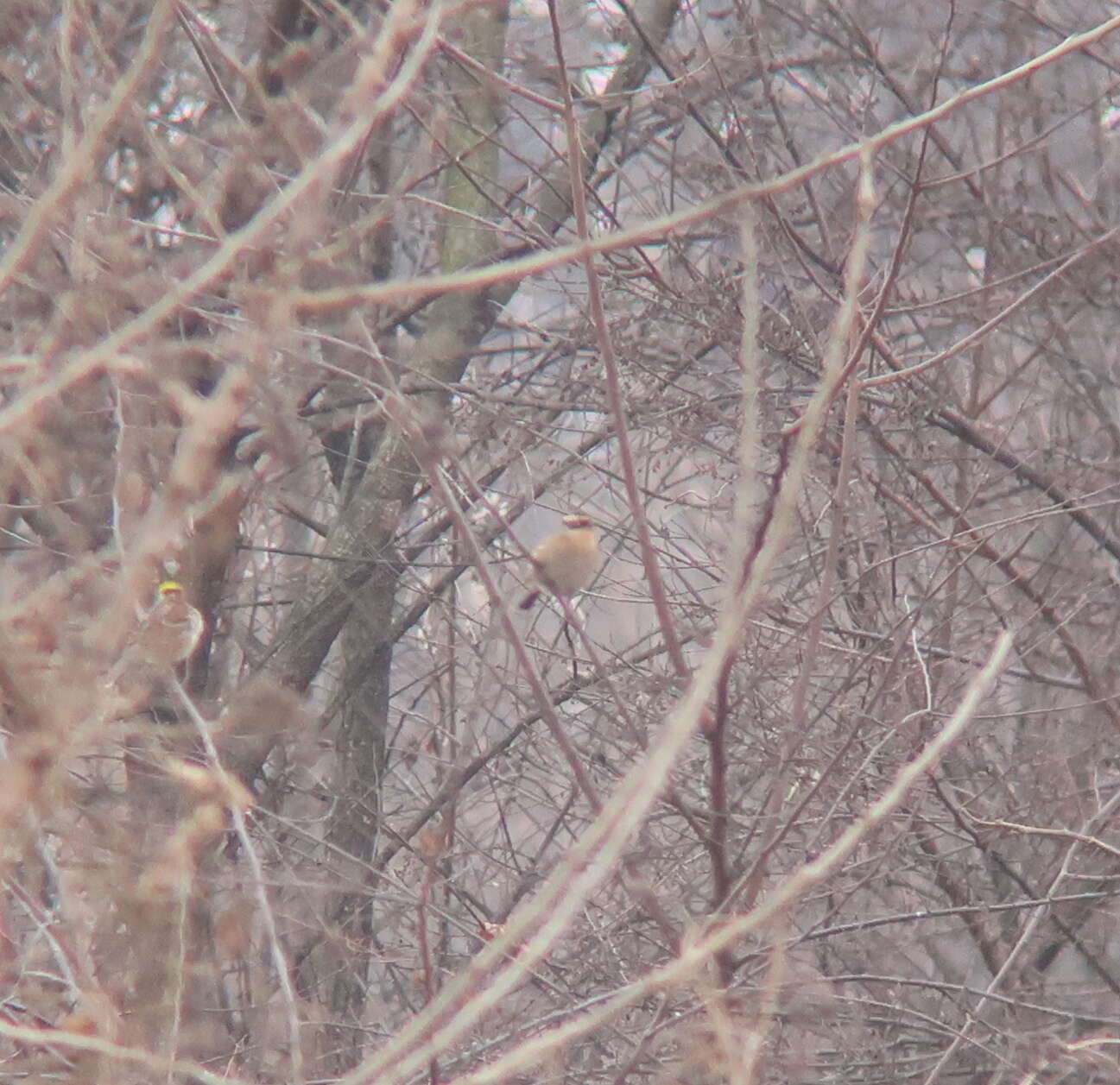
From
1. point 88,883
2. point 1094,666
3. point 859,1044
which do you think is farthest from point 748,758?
point 88,883

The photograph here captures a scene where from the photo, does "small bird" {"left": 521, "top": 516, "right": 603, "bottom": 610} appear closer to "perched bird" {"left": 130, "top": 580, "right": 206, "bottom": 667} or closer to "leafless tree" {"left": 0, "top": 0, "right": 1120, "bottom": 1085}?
"leafless tree" {"left": 0, "top": 0, "right": 1120, "bottom": 1085}

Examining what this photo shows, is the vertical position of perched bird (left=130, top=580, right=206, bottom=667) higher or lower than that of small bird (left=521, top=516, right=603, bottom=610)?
lower

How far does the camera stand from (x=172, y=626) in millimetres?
5414

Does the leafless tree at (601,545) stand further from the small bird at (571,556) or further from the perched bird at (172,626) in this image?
the small bird at (571,556)

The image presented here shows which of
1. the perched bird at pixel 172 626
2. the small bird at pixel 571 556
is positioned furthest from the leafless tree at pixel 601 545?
the small bird at pixel 571 556

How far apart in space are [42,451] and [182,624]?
7.91ft

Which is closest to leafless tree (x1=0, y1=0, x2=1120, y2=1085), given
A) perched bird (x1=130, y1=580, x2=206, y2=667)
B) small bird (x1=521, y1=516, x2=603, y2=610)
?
perched bird (x1=130, y1=580, x2=206, y2=667)

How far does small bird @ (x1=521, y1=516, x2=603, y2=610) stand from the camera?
5.68m

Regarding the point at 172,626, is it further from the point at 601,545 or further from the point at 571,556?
the point at 601,545

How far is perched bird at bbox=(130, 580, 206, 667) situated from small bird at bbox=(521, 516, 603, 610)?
1128mm

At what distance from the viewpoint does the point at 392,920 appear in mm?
6512

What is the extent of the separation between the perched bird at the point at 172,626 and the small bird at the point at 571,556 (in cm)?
113

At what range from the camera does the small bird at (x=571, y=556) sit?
568cm

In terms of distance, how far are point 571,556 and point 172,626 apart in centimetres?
138
